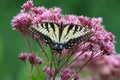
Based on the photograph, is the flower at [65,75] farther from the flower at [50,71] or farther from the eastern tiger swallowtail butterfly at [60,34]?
the eastern tiger swallowtail butterfly at [60,34]

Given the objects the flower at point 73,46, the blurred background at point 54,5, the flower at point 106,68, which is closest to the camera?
the flower at point 73,46

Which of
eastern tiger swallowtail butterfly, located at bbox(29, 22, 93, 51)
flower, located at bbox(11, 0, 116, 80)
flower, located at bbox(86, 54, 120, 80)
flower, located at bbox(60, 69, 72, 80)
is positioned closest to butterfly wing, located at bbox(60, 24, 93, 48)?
eastern tiger swallowtail butterfly, located at bbox(29, 22, 93, 51)

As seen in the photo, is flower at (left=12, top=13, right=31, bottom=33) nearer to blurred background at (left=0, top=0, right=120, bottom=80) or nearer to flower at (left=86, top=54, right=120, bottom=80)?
flower at (left=86, top=54, right=120, bottom=80)

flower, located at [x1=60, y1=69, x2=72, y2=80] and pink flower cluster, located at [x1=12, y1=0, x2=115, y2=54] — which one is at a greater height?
pink flower cluster, located at [x1=12, y1=0, x2=115, y2=54]

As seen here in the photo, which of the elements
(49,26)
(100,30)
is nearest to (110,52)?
(100,30)

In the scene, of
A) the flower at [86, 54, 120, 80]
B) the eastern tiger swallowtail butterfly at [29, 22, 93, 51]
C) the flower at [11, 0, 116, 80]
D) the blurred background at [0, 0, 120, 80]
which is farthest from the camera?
the blurred background at [0, 0, 120, 80]

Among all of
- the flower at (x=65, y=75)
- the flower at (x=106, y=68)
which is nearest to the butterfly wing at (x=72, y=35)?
the flower at (x=65, y=75)

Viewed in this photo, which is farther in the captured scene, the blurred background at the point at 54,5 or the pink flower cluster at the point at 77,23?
the blurred background at the point at 54,5
